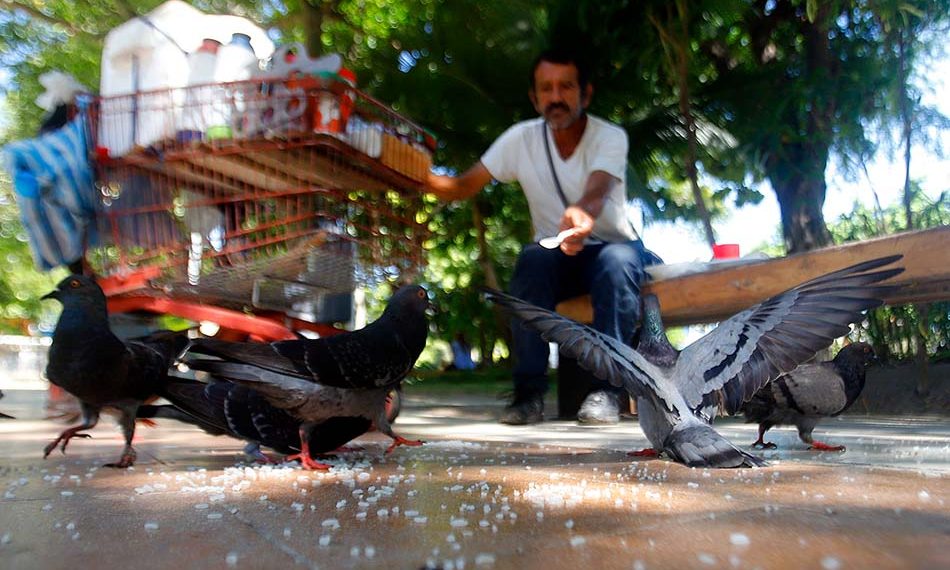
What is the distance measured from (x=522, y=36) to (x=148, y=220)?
401cm

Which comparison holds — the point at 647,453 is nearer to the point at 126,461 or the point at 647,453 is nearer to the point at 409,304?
the point at 409,304

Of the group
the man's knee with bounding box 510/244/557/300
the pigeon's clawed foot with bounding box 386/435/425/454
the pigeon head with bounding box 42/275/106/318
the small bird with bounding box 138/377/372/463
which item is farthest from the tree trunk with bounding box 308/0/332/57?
the small bird with bounding box 138/377/372/463

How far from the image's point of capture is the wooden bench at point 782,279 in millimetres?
3049

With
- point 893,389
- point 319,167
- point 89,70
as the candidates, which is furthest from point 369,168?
point 89,70

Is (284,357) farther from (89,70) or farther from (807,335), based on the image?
(89,70)

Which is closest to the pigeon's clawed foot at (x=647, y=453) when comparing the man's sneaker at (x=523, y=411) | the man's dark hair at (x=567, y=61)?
the man's sneaker at (x=523, y=411)

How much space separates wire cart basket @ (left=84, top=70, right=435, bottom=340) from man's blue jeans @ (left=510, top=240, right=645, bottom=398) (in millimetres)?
827

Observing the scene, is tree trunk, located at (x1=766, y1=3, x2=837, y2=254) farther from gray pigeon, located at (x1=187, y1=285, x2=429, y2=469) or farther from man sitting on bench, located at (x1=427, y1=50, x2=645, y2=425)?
gray pigeon, located at (x1=187, y1=285, x2=429, y2=469)

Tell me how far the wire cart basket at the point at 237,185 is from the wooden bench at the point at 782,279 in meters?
1.49

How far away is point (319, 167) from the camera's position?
3.61 meters

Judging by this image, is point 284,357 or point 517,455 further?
point 517,455

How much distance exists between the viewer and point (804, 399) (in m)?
2.80

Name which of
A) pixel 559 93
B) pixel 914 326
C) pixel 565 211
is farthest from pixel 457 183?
pixel 914 326

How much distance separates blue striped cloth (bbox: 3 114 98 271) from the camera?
11.7ft
